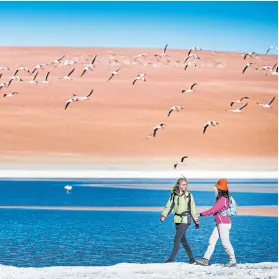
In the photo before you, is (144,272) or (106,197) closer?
(144,272)

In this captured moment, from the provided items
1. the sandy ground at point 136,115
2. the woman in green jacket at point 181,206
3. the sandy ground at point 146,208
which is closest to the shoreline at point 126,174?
the sandy ground at point 136,115

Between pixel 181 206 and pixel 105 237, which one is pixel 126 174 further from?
pixel 181 206

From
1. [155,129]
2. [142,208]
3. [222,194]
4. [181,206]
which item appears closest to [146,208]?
[142,208]

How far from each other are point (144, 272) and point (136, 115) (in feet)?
161

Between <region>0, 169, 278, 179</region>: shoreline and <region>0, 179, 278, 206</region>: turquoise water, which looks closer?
<region>0, 179, 278, 206</region>: turquoise water

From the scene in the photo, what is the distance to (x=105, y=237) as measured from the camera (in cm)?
1516

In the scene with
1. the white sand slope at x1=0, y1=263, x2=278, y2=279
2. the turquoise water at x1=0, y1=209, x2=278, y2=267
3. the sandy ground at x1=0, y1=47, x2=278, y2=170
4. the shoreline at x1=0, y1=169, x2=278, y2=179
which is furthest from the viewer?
the sandy ground at x1=0, y1=47, x2=278, y2=170

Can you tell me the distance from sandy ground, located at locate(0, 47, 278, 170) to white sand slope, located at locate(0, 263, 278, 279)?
36859 millimetres

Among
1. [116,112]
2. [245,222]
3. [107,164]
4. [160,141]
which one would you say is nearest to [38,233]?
[245,222]

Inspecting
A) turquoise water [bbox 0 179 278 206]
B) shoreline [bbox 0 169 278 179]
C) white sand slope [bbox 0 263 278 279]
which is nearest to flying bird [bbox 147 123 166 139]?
shoreline [bbox 0 169 278 179]

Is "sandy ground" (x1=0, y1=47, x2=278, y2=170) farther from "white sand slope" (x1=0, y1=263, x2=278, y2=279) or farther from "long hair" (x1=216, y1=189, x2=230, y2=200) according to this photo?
"white sand slope" (x1=0, y1=263, x2=278, y2=279)

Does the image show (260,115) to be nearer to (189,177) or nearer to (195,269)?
(189,177)

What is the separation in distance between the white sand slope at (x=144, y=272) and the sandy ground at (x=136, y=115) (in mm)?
36859

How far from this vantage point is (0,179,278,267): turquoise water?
12.6 m
